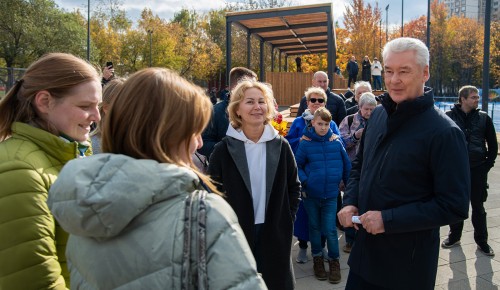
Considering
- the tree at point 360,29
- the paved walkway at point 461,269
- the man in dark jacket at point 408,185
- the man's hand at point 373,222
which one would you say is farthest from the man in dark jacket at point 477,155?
the tree at point 360,29

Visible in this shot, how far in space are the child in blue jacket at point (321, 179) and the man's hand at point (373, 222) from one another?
2.21 m

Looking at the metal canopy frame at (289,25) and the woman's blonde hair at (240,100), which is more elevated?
the metal canopy frame at (289,25)

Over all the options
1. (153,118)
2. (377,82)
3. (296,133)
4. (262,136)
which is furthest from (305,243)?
(377,82)

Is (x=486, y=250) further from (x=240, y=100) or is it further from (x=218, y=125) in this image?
(x=240, y=100)

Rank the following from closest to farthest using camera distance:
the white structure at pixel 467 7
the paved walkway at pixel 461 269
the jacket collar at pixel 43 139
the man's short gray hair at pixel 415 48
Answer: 1. the jacket collar at pixel 43 139
2. the man's short gray hair at pixel 415 48
3. the paved walkway at pixel 461 269
4. the white structure at pixel 467 7

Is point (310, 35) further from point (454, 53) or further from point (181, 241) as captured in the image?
point (454, 53)

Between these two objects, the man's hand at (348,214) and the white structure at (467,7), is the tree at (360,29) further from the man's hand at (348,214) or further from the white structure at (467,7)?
the white structure at (467,7)

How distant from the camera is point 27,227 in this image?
1454 millimetres

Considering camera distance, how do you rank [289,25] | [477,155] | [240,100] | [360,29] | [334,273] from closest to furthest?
[240,100] → [334,273] → [477,155] → [289,25] → [360,29]

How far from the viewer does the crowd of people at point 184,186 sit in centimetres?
109

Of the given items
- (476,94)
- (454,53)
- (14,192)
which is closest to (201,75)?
(454,53)

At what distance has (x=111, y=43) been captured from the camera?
45.1m

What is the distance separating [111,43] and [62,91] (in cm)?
4664

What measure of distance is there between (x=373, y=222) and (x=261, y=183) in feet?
3.68
